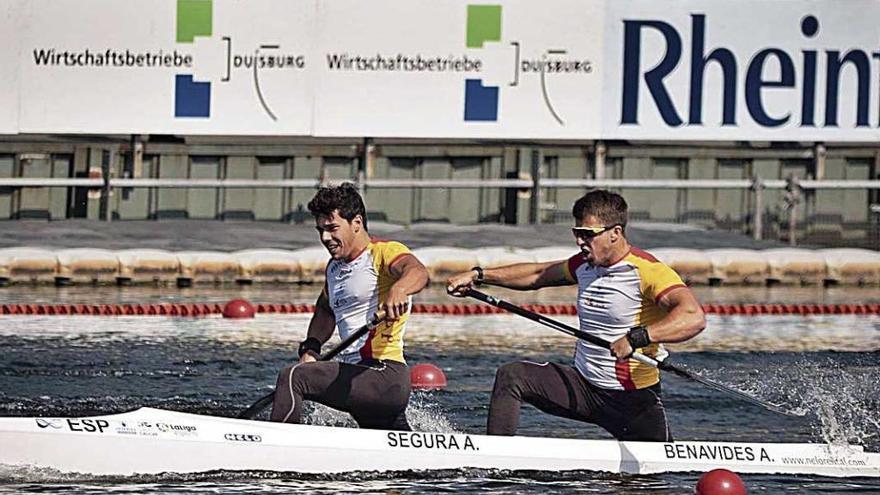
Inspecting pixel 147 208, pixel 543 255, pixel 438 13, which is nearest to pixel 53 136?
pixel 147 208

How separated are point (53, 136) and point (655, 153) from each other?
7.65 meters

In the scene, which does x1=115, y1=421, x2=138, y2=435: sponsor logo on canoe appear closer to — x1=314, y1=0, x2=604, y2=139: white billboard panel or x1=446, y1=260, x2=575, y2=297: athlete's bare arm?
x1=446, y1=260, x2=575, y2=297: athlete's bare arm

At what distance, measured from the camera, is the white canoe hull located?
341 inches

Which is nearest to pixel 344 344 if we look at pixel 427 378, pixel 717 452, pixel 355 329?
pixel 355 329

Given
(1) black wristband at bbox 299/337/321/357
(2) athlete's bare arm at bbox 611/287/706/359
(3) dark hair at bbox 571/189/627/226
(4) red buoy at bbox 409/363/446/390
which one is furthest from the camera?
(4) red buoy at bbox 409/363/446/390

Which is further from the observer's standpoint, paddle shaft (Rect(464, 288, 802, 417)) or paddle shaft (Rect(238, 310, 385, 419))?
paddle shaft (Rect(238, 310, 385, 419))

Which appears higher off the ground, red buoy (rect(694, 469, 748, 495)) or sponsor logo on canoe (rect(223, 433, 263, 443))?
sponsor logo on canoe (rect(223, 433, 263, 443))

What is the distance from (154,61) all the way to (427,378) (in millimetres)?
8911

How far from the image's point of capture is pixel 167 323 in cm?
1523

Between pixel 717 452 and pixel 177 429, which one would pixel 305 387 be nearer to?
pixel 177 429

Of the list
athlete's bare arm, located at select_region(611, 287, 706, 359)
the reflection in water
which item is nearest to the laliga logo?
the reflection in water

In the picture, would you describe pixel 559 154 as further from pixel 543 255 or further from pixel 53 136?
pixel 53 136

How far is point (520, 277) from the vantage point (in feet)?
30.1

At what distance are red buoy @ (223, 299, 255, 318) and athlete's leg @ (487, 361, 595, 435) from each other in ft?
22.9
